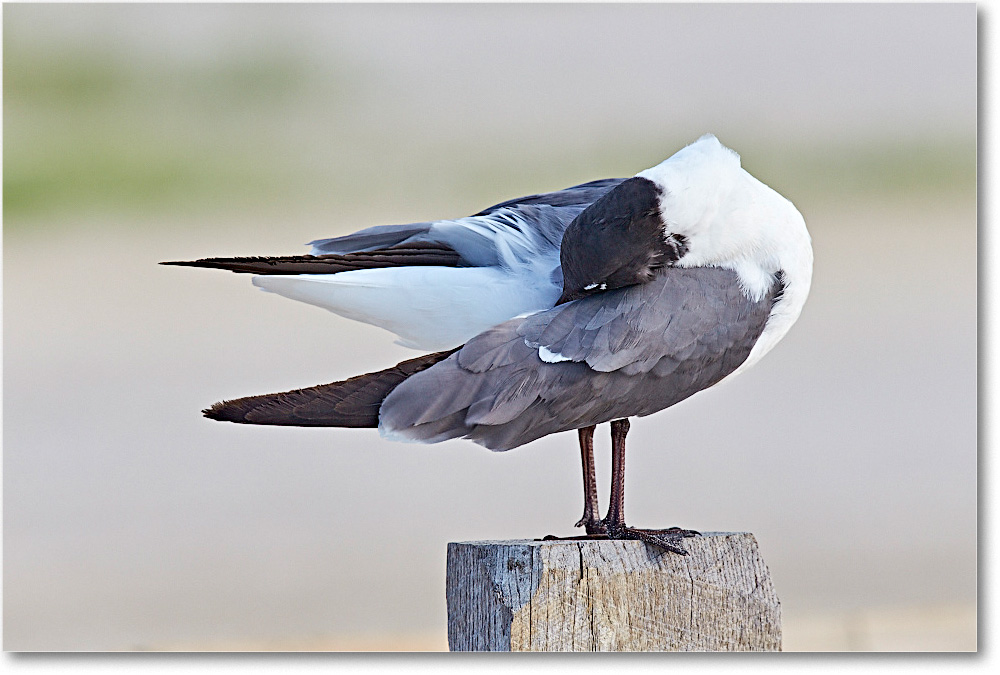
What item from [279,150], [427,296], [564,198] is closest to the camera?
[427,296]

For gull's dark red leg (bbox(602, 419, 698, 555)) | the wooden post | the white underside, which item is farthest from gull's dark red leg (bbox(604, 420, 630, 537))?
the white underside

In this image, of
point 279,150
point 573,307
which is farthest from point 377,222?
point 573,307

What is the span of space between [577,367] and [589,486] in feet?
1.08

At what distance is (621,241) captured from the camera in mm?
1982

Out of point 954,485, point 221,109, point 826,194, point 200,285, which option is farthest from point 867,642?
point 221,109

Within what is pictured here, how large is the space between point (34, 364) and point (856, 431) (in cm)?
201

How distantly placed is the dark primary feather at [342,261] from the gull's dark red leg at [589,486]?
0.40m

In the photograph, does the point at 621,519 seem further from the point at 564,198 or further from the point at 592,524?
the point at 564,198

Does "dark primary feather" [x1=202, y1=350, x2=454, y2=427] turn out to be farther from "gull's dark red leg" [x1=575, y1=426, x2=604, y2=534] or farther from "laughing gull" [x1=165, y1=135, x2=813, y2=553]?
"gull's dark red leg" [x1=575, y1=426, x2=604, y2=534]

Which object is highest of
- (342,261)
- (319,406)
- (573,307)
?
(342,261)

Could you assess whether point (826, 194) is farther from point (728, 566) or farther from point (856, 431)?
point (728, 566)

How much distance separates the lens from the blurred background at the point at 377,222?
9.11 feet

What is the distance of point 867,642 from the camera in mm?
2648

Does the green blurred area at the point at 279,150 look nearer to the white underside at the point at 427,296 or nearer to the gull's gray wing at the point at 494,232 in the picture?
the gull's gray wing at the point at 494,232
